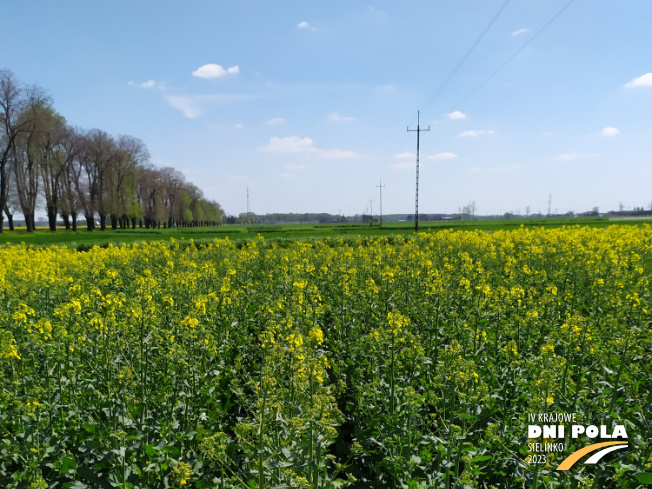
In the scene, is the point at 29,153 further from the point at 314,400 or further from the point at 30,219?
the point at 314,400

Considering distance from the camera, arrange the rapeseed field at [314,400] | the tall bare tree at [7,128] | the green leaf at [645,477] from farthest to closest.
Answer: the tall bare tree at [7,128] < the rapeseed field at [314,400] < the green leaf at [645,477]

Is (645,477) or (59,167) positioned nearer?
(645,477)

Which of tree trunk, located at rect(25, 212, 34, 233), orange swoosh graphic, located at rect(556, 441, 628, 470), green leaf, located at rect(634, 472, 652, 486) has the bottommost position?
orange swoosh graphic, located at rect(556, 441, 628, 470)

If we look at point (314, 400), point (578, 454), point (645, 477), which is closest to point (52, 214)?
point (314, 400)

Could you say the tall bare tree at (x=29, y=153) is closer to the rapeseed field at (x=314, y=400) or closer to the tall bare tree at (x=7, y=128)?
the tall bare tree at (x=7, y=128)

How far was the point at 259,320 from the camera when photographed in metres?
7.03

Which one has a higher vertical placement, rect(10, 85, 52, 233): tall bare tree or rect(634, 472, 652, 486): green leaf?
rect(10, 85, 52, 233): tall bare tree

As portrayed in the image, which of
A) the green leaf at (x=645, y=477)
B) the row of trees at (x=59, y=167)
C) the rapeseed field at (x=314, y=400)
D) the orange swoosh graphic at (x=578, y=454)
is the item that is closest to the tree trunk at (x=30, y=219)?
the row of trees at (x=59, y=167)

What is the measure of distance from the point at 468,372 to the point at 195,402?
306cm

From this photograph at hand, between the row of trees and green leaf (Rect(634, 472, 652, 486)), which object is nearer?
green leaf (Rect(634, 472, 652, 486))

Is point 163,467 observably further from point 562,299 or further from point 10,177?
point 10,177

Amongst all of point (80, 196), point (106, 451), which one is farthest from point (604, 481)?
point (80, 196)

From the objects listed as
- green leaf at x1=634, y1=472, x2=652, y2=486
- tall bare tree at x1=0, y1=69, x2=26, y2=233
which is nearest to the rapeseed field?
green leaf at x1=634, y1=472, x2=652, y2=486

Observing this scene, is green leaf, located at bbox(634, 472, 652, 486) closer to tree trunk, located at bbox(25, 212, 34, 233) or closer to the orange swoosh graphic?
the orange swoosh graphic
